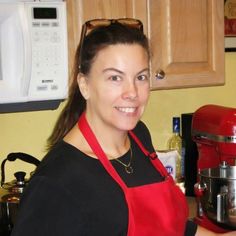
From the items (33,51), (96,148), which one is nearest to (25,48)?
(33,51)

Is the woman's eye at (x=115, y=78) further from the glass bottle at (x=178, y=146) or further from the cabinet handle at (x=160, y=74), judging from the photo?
the glass bottle at (x=178, y=146)

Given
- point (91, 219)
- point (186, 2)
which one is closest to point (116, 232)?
point (91, 219)

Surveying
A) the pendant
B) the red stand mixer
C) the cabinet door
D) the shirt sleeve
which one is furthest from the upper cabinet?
the shirt sleeve

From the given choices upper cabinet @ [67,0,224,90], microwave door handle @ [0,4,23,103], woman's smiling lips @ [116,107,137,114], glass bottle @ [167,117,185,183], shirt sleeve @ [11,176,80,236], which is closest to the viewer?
shirt sleeve @ [11,176,80,236]

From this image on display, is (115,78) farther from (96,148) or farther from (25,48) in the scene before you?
(25,48)

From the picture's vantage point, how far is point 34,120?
178 centimetres

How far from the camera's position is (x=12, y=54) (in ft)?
4.18

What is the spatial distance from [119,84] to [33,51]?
1.03 ft

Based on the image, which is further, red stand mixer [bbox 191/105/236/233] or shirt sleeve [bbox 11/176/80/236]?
red stand mixer [bbox 191/105/236/233]

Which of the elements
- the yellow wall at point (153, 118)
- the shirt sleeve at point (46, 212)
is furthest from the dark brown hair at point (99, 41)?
the yellow wall at point (153, 118)

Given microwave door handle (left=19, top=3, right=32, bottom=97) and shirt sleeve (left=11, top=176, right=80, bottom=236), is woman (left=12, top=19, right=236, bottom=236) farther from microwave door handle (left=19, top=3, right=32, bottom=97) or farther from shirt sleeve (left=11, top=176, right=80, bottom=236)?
microwave door handle (left=19, top=3, right=32, bottom=97)

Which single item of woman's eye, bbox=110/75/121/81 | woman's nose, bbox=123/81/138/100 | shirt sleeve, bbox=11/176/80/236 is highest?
woman's eye, bbox=110/75/121/81

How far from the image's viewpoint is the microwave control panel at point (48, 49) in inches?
50.8

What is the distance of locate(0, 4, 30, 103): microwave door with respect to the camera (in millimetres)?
1254
